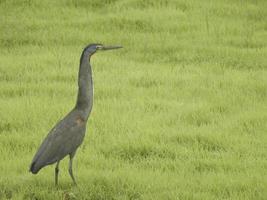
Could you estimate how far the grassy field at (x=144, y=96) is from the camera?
25.9 ft

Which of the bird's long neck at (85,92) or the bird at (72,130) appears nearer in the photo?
the bird at (72,130)

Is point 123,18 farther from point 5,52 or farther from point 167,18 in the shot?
point 5,52

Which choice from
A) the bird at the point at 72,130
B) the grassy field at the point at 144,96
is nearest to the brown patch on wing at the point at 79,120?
the bird at the point at 72,130

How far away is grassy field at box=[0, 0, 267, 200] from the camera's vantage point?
25.9 ft

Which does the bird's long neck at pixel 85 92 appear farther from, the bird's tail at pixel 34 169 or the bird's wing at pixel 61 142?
the bird's tail at pixel 34 169

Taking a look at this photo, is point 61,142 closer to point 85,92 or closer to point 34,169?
point 34,169

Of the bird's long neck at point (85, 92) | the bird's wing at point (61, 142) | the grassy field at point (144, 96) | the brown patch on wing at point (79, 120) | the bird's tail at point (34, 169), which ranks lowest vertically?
the grassy field at point (144, 96)

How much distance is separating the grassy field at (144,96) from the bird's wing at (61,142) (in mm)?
520

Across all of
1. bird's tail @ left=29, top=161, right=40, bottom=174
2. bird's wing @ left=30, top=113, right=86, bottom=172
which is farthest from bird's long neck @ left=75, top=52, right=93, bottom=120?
bird's tail @ left=29, top=161, right=40, bottom=174

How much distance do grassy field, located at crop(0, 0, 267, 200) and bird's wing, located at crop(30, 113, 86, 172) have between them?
1.71ft

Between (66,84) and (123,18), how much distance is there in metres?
5.12

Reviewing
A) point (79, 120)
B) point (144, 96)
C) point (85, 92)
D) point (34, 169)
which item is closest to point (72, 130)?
point (79, 120)

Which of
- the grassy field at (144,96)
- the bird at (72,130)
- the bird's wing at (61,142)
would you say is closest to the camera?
the bird's wing at (61,142)

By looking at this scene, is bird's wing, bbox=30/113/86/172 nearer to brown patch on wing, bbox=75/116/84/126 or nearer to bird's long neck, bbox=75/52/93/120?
brown patch on wing, bbox=75/116/84/126
